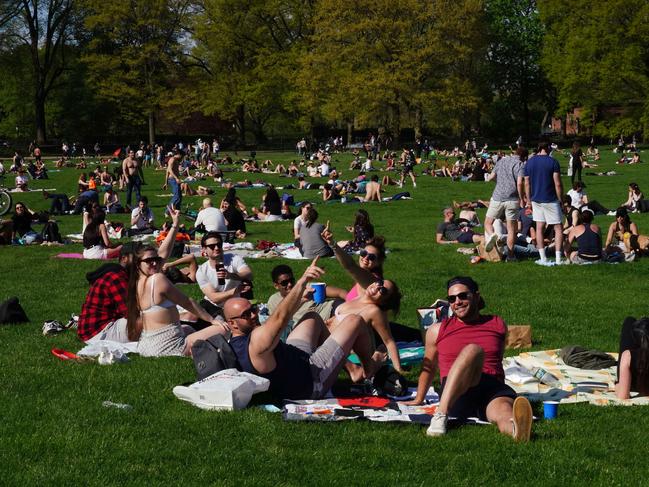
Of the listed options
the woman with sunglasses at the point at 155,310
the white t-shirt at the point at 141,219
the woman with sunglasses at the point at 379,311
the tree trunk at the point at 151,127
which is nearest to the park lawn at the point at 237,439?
the woman with sunglasses at the point at 155,310

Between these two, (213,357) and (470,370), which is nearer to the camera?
(470,370)

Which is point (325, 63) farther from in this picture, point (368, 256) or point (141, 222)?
point (368, 256)

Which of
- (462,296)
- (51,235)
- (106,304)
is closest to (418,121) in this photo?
(51,235)

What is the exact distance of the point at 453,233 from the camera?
1872cm

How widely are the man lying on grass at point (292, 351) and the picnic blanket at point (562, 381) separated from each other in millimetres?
1208

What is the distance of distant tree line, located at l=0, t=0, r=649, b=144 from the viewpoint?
200 ft

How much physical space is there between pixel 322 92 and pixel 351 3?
5.85 m

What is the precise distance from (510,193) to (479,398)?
8.73 metres

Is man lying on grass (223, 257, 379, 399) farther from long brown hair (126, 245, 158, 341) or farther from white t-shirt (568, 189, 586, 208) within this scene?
white t-shirt (568, 189, 586, 208)

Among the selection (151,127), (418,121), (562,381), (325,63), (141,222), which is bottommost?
(141,222)

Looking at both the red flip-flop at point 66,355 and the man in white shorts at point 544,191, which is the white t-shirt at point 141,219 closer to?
the man in white shorts at point 544,191

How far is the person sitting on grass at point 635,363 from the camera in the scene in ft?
24.2

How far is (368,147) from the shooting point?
52.5 m

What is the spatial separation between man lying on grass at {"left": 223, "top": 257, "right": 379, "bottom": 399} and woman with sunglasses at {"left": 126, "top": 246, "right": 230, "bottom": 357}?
1.36m
